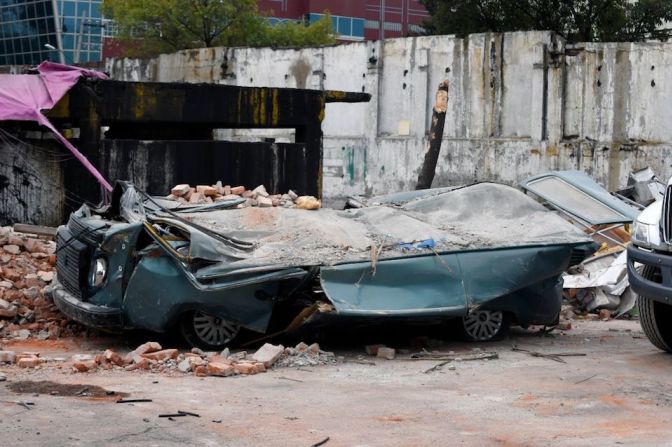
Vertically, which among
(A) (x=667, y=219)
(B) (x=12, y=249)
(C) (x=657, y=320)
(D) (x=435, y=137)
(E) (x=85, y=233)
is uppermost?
(D) (x=435, y=137)

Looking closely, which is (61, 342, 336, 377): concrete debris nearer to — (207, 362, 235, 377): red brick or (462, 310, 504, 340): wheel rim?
(207, 362, 235, 377): red brick

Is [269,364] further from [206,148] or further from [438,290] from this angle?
[206,148]

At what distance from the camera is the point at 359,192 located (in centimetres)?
3192

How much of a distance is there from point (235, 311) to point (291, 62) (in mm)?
24993

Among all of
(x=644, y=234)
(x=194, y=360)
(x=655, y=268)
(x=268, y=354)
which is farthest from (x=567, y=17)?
(x=194, y=360)

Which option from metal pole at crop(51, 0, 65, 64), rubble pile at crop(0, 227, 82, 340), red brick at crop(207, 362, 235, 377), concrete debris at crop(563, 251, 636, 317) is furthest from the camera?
metal pole at crop(51, 0, 65, 64)

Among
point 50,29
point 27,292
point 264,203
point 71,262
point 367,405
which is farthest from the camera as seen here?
point 50,29

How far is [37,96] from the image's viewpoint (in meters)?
13.8

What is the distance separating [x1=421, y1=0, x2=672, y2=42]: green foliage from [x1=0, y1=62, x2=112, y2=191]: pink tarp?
28538 mm

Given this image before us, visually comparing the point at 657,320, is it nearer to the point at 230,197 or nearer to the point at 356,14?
the point at 230,197

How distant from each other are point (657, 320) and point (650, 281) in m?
0.57

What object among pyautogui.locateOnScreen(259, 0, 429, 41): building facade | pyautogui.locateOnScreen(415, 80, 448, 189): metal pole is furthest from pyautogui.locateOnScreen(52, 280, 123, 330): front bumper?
pyautogui.locateOnScreen(259, 0, 429, 41): building facade

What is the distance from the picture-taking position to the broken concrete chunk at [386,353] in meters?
8.87

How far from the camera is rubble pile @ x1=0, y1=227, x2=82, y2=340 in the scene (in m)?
10.1
